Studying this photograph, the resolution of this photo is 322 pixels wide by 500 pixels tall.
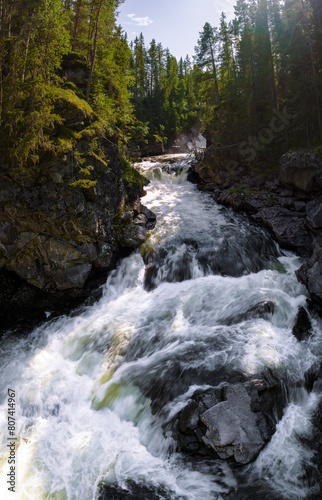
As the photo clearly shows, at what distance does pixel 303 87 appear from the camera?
2109 cm

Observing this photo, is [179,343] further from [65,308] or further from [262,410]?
[65,308]

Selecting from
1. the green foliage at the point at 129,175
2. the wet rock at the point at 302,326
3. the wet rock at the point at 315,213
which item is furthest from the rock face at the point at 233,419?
the green foliage at the point at 129,175

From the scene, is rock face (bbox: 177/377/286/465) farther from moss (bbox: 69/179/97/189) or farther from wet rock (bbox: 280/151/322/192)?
wet rock (bbox: 280/151/322/192)

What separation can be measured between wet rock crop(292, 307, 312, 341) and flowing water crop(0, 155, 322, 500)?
8.2 inches

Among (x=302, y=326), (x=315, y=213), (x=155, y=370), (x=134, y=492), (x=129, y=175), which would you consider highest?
(x=129, y=175)

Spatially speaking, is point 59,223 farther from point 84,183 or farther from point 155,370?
point 155,370

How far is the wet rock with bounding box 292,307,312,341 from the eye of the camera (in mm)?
9453

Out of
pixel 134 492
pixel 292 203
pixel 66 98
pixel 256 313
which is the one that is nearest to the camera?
pixel 134 492

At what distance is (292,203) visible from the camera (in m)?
18.4

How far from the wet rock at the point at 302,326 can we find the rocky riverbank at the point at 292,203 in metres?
0.74

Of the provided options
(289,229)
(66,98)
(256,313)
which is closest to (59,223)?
(66,98)

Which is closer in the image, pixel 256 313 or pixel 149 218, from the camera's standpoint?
pixel 256 313

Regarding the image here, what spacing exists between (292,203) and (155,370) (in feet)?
50.0

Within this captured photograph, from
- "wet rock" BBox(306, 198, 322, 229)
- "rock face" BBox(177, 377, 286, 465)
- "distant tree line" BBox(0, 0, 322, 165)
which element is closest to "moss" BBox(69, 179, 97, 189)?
"distant tree line" BBox(0, 0, 322, 165)
